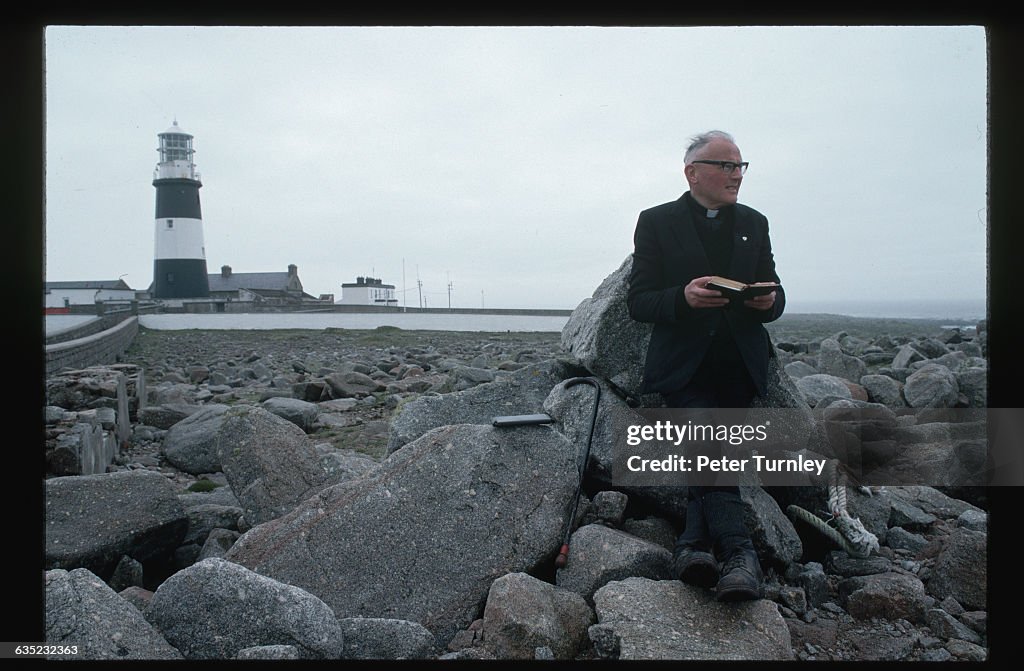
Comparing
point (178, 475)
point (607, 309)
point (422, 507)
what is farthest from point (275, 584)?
point (178, 475)

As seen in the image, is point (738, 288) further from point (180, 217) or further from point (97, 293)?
point (97, 293)

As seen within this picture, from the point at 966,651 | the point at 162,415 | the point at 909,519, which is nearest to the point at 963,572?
the point at 966,651

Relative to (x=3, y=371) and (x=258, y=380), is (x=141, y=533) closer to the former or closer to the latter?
(x=3, y=371)

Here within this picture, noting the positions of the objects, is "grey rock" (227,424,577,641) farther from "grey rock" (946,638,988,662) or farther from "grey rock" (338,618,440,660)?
"grey rock" (946,638,988,662)

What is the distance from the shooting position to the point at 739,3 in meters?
2.80

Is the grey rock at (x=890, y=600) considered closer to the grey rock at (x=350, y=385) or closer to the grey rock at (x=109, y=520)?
the grey rock at (x=109, y=520)

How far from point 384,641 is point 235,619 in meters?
0.56

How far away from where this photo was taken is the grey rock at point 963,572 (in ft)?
9.99

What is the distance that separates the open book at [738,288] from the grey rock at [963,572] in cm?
146

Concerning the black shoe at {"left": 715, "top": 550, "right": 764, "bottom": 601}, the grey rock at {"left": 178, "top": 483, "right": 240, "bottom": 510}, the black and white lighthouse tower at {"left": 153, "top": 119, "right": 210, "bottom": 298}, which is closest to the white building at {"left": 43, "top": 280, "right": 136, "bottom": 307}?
the black and white lighthouse tower at {"left": 153, "top": 119, "right": 210, "bottom": 298}

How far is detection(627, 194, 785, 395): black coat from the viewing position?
3.28 meters

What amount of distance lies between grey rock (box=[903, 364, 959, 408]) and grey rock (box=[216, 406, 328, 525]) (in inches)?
197

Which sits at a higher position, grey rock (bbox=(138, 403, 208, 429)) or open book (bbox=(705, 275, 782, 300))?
open book (bbox=(705, 275, 782, 300))

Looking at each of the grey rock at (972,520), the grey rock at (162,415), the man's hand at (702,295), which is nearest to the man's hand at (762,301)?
the man's hand at (702,295)
